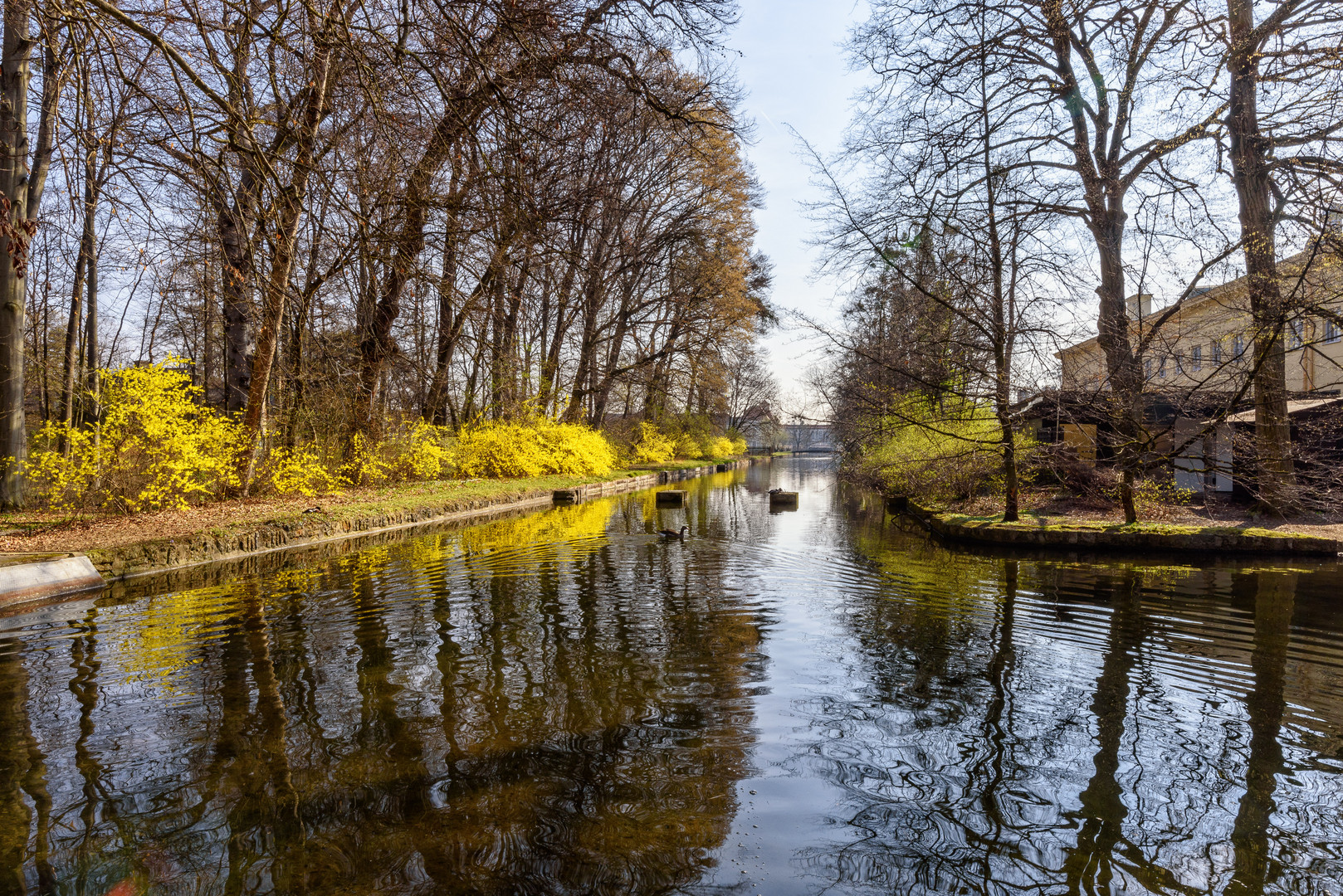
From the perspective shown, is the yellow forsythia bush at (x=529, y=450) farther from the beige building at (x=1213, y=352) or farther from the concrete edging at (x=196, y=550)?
the beige building at (x=1213, y=352)

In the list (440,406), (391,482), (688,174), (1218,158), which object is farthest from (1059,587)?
(688,174)

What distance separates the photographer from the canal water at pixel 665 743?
10.1 ft

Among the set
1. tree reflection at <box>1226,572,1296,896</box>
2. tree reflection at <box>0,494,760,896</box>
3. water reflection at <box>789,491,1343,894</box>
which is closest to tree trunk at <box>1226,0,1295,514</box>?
tree reflection at <box>1226,572,1296,896</box>

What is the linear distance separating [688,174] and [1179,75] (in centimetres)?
1940

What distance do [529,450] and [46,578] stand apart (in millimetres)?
14270

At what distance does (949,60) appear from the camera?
12.2 m

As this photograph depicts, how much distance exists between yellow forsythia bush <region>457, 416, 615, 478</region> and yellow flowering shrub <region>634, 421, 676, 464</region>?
1048cm

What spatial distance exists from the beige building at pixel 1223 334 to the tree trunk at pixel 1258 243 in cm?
18

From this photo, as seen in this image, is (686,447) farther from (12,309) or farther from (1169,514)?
(12,309)

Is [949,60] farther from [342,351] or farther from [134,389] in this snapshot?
[134,389]

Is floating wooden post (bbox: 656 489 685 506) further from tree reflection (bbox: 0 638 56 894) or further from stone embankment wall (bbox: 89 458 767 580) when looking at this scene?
tree reflection (bbox: 0 638 56 894)

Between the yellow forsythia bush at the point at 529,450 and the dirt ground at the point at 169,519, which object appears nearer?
the dirt ground at the point at 169,519

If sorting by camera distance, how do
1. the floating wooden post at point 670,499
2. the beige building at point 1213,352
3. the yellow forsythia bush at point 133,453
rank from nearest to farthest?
the beige building at point 1213,352
the yellow forsythia bush at point 133,453
the floating wooden post at point 670,499

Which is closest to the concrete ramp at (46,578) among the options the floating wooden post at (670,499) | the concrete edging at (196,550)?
the concrete edging at (196,550)
